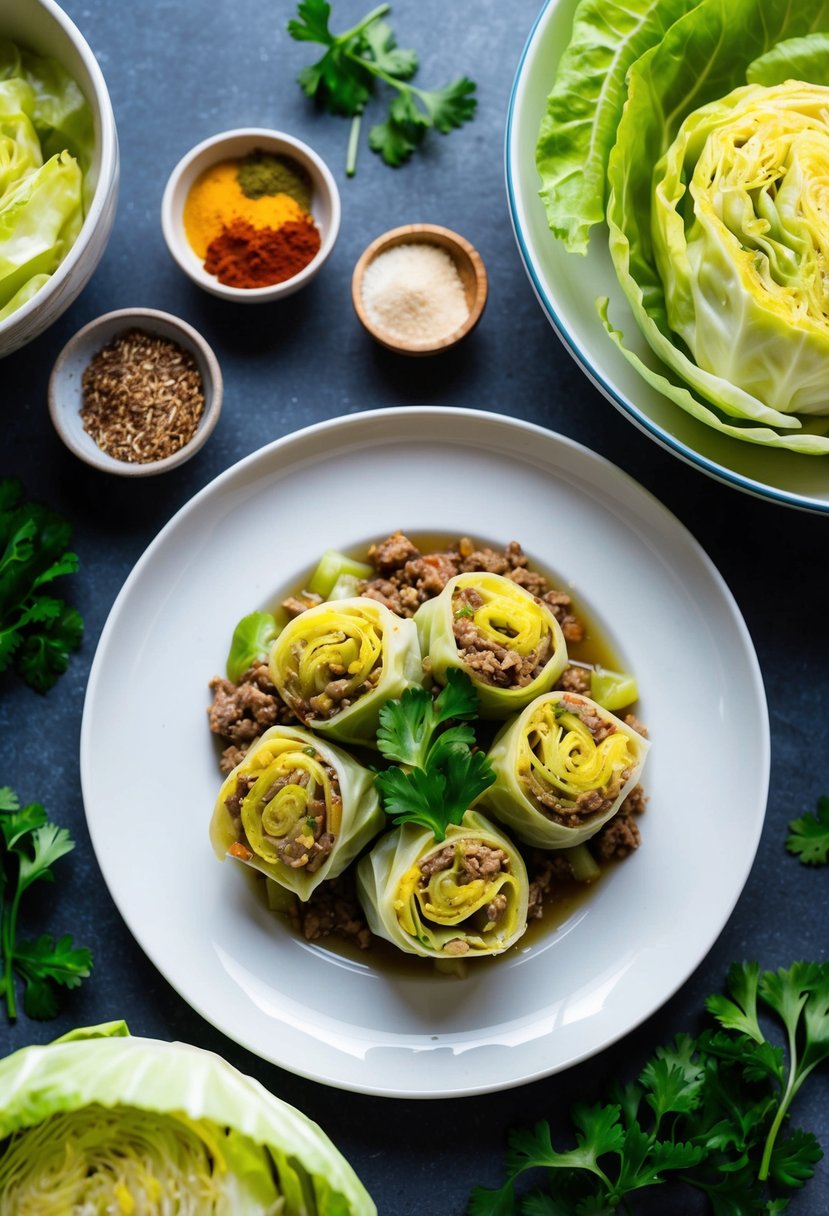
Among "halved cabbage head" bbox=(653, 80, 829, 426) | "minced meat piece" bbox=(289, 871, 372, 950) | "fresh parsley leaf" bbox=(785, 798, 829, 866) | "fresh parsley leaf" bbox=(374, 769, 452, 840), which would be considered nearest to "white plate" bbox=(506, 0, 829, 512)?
"halved cabbage head" bbox=(653, 80, 829, 426)

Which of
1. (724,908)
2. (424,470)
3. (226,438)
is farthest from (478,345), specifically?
(724,908)

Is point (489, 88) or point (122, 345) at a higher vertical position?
point (489, 88)

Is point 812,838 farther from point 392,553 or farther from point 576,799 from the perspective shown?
point 392,553

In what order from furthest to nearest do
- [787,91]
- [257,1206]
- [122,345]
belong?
[122,345], [787,91], [257,1206]

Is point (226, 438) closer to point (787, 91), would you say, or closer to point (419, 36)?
point (419, 36)

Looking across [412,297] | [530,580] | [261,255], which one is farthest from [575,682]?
[261,255]

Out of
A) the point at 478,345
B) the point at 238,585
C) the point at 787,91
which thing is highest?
the point at 787,91

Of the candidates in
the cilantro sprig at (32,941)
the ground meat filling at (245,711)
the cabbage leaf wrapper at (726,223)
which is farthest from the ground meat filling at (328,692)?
the cabbage leaf wrapper at (726,223)
